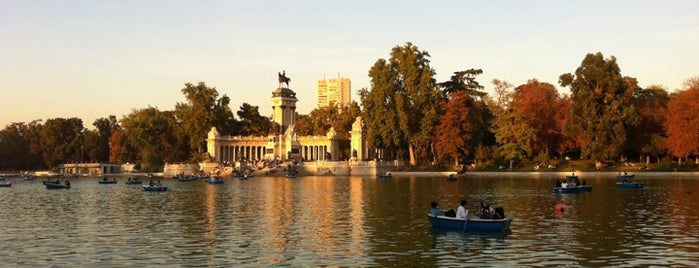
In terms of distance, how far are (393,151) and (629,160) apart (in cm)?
4301

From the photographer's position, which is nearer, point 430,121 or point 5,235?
point 5,235

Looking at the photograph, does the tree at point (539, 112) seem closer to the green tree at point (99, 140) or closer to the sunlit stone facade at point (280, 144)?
the sunlit stone facade at point (280, 144)

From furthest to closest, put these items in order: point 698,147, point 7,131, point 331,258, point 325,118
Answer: point 7,131, point 325,118, point 698,147, point 331,258

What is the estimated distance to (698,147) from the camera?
93688 mm

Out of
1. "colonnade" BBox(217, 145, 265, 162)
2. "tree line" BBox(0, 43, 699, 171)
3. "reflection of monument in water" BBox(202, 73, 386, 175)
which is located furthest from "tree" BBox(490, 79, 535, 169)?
"colonnade" BBox(217, 145, 265, 162)

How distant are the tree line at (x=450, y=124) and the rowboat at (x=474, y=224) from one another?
6860cm

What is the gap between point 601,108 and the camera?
327ft

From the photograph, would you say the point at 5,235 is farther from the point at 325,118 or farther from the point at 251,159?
the point at 325,118

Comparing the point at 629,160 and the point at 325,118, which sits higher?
the point at 325,118

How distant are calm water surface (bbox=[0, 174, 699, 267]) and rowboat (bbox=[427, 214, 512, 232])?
0.43 m

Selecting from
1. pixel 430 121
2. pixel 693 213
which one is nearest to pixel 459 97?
pixel 430 121

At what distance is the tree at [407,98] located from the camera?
387 ft

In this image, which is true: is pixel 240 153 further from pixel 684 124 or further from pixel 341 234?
pixel 341 234

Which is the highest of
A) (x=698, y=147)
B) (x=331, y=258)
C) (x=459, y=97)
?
(x=459, y=97)
